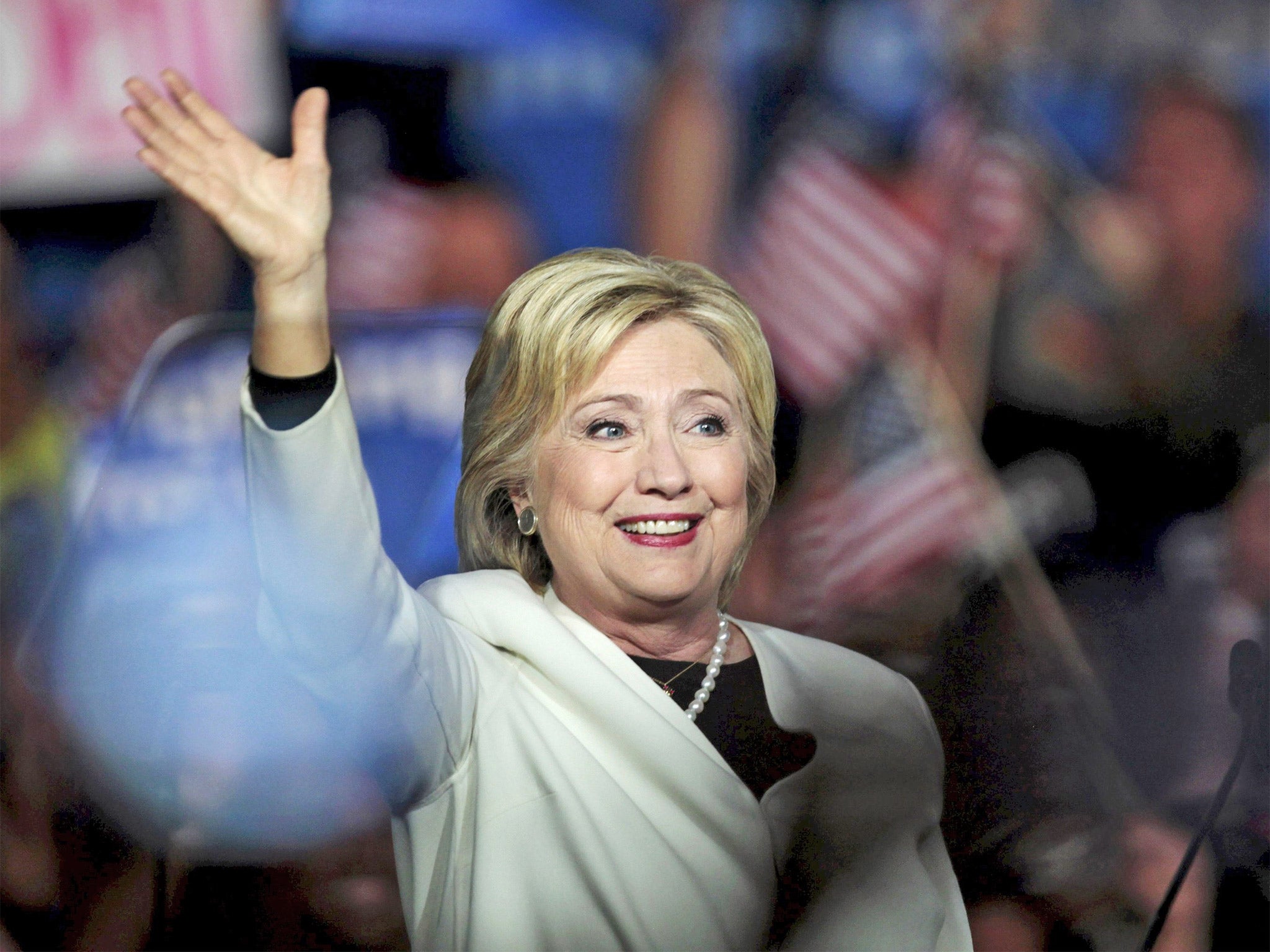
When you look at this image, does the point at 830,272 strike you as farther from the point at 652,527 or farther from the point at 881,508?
the point at 652,527

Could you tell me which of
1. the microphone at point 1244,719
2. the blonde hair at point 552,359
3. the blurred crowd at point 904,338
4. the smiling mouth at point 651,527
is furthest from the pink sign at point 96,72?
the microphone at point 1244,719

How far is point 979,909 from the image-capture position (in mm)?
1612

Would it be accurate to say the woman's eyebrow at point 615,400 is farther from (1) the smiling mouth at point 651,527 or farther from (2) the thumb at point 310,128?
(2) the thumb at point 310,128

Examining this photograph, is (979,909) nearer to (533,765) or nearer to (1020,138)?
(533,765)

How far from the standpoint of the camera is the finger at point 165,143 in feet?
3.75

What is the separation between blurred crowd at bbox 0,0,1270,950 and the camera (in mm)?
1540

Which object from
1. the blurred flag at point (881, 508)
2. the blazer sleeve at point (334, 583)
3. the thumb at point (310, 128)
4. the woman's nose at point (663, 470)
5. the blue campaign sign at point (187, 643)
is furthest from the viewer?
the blurred flag at point (881, 508)

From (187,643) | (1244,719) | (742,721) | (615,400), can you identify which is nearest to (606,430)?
(615,400)

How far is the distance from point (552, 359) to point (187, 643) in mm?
574

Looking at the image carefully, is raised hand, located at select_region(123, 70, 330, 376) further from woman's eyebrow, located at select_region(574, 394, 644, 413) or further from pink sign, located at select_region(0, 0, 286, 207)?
pink sign, located at select_region(0, 0, 286, 207)

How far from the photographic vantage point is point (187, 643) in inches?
59.6

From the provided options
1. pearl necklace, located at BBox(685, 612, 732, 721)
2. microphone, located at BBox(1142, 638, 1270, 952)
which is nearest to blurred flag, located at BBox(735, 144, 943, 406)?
pearl necklace, located at BBox(685, 612, 732, 721)

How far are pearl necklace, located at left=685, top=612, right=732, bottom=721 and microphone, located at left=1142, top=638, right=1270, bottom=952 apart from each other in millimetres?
725

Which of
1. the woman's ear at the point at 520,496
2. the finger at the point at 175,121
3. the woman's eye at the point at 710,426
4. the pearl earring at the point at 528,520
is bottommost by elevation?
the pearl earring at the point at 528,520
